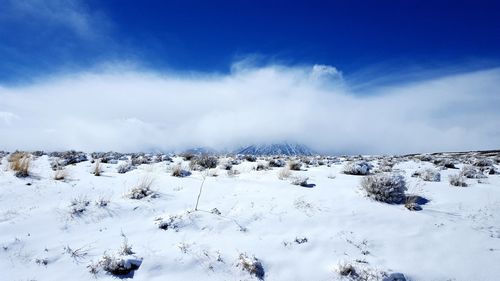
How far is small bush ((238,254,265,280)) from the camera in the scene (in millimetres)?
6105

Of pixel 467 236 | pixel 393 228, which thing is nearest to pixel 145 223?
pixel 393 228

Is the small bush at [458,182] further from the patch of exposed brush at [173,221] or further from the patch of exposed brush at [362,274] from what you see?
the patch of exposed brush at [173,221]

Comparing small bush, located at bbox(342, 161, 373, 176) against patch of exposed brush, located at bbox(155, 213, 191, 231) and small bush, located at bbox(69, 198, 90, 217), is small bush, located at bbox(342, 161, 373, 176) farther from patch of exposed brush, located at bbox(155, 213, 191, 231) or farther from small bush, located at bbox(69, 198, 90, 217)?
small bush, located at bbox(69, 198, 90, 217)

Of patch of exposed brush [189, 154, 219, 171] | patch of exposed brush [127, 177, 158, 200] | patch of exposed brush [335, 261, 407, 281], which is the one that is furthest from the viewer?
patch of exposed brush [189, 154, 219, 171]

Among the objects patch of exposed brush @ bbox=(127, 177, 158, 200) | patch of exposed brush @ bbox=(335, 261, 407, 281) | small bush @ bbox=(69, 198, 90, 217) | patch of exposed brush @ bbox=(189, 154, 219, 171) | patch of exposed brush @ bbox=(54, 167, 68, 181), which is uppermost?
patch of exposed brush @ bbox=(189, 154, 219, 171)

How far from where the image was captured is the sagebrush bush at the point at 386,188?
9.38m

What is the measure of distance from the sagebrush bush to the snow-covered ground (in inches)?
13.0

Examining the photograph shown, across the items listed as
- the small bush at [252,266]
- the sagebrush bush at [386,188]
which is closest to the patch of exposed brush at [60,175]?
the small bush at [252,266]

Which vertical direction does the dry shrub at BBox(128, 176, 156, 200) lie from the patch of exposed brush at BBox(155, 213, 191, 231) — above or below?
above

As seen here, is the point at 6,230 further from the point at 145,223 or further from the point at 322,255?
the point at 322,255

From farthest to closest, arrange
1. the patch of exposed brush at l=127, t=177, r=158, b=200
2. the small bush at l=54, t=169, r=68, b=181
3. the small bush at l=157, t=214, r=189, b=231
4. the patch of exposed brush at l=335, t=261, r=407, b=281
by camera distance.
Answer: the small bush at l=54, t=169, r=68, b=181
the patch of exposed brush at l=127, t=177, r=158, b=200
the small bush at l=157, t=214, r=189, b=231
the patch of exposed brush at l=335, t=261, r=407, b=281

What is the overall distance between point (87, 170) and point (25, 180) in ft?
9.78

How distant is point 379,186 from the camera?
961 centimetres

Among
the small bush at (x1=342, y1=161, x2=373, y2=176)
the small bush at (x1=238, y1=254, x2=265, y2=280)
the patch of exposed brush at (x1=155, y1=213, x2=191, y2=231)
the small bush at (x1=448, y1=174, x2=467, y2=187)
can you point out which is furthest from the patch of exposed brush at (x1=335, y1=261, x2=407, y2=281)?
the small bush at (x1=342, y1=161, x2=373, y2=176)
